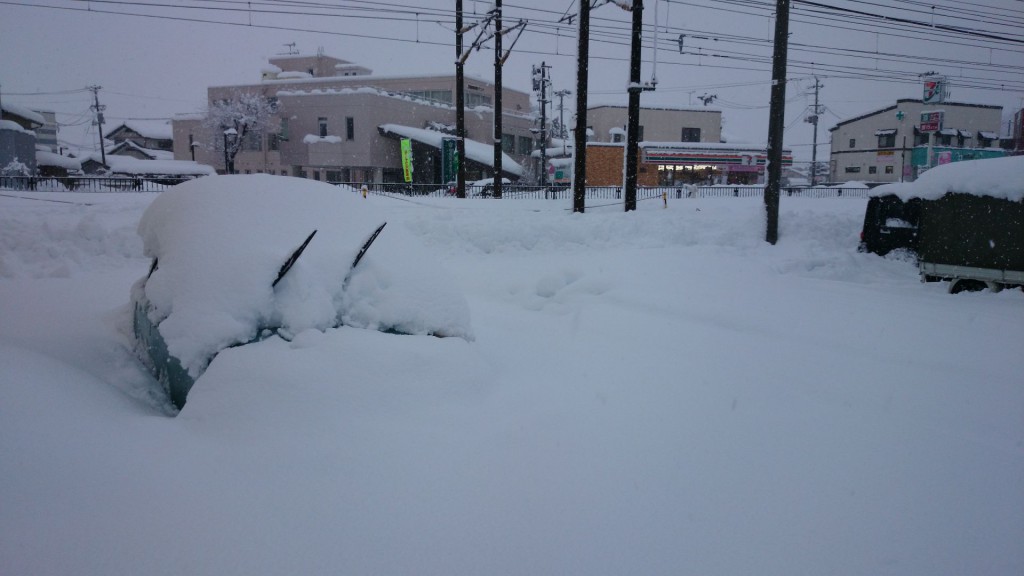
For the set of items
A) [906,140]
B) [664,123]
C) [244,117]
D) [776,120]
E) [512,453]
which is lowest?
[512,453]

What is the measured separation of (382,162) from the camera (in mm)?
42062

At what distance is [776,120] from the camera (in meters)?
13.3

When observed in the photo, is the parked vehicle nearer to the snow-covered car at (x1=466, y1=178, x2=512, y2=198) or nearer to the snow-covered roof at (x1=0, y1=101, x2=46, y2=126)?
the snow-covered car at (x1=466, y1=178, x2=512, y2=198)

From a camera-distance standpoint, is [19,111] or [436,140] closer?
[19,111]

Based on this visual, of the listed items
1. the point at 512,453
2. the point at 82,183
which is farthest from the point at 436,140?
the point at 512,453

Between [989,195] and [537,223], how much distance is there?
769 centimetres

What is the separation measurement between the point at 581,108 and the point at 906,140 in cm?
4292

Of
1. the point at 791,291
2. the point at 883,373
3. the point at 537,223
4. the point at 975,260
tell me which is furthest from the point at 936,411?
the point at 537,223

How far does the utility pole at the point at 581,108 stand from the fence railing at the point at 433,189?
15.2 ft

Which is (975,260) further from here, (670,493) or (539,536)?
(539,536)

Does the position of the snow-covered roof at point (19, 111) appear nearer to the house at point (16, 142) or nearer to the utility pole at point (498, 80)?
the house at point (16, 142)

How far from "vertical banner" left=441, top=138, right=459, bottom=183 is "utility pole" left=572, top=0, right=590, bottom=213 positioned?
21529 mm

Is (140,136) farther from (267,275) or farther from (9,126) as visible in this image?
(267,275)

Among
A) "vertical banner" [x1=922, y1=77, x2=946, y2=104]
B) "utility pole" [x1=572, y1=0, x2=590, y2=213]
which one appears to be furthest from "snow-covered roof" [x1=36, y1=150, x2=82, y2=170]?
"vertical banner" [x1=922, y1=77, x2=946, y2=104]
